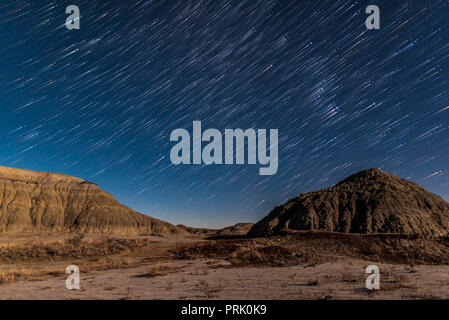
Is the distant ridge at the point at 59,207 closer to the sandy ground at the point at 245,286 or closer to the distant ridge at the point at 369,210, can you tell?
the distant ridge at the point at 369,210

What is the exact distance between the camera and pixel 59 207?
308ft

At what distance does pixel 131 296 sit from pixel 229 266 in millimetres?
8903

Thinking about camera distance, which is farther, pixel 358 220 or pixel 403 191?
pixel 403 191

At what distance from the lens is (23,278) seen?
14664 mm

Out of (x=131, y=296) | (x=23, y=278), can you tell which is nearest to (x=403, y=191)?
(x=131, y=296)

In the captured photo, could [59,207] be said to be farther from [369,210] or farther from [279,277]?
[279,277]

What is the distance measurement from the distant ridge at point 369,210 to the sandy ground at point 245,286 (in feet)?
83.7

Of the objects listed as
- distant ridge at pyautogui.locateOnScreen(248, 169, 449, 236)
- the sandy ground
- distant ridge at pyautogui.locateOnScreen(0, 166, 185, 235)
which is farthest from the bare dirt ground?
distant ridge at pyautogui.locateOnScreen(0, 166, 185, 235)

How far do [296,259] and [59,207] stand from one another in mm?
99975

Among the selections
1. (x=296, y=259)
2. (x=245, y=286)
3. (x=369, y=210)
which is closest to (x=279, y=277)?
(x=245, y=286)
